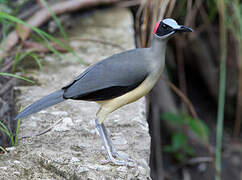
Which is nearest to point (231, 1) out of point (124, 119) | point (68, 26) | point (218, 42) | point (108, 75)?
point (218, 42)

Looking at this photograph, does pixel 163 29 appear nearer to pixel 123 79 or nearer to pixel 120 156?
pixel 123 79

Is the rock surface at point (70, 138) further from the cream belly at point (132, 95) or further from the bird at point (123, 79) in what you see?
the cream belly at point (132, 95)

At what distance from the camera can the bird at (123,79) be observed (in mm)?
1916

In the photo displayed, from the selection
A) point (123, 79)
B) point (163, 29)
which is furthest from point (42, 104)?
point (163, 29)

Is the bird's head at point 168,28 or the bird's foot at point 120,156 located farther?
the bird's foot at point 120,156

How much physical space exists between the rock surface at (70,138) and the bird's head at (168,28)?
2.07ft

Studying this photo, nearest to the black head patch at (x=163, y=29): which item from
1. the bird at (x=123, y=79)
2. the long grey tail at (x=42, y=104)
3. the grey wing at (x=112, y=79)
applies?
the bird at (x=123, y=79)

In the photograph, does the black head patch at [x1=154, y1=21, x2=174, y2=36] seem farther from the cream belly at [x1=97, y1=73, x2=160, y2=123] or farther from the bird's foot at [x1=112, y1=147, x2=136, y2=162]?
the bird's foot at [x1=112, y1=147, x2=136, y2=162]

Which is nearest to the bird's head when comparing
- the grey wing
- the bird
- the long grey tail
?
the bird

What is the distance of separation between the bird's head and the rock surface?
24.9 inches

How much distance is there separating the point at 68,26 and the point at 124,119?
1.61 metres

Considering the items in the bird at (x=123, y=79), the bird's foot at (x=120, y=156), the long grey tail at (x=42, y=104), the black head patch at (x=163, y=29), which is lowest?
the bird's foot at (x=120, y=156)

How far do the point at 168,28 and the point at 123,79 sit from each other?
1.09ft

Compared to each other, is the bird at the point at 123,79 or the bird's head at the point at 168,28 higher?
the bird's head at the point at 168,28
